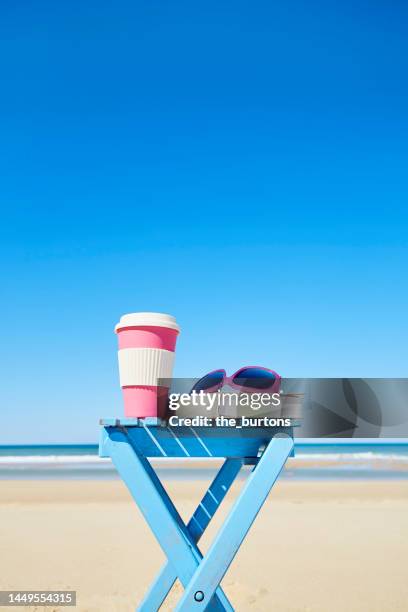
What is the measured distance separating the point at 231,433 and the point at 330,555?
514 cm

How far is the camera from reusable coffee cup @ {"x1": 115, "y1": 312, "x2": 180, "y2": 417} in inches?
97.9

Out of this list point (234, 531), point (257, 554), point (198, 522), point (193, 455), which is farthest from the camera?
point (257, 554)

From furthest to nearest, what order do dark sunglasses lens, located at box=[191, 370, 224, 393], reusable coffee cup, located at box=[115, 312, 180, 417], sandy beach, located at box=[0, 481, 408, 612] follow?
sandy beach, located at box=[0, 481, 408, 612], dark sunglasses lens, located at box=[191, 370, 224, 393], reusable coffee cup, located at box=[115, 312, 180, 417]

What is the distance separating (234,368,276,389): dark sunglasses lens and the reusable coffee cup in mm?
344

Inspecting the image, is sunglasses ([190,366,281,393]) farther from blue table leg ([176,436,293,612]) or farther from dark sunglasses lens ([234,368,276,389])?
blue table leg ([176,436,293,612])

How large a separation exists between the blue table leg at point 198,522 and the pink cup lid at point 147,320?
45.7 inches

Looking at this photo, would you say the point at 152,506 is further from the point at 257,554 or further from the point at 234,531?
the point at 257,554

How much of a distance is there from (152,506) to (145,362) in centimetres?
64

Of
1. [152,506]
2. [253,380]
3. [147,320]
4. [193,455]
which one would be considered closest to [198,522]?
[193,455]

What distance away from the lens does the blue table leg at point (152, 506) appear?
2.34 metres

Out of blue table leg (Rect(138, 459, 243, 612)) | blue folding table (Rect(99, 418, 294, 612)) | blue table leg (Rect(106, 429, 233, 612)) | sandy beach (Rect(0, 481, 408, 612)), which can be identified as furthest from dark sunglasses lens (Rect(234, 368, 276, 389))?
sandy beach (Rect(0, 481, 408, 612))

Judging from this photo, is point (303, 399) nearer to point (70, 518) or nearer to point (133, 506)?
point (70, 518)

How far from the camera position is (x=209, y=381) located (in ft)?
8.77

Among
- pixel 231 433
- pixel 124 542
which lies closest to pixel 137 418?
pixel 231 433
